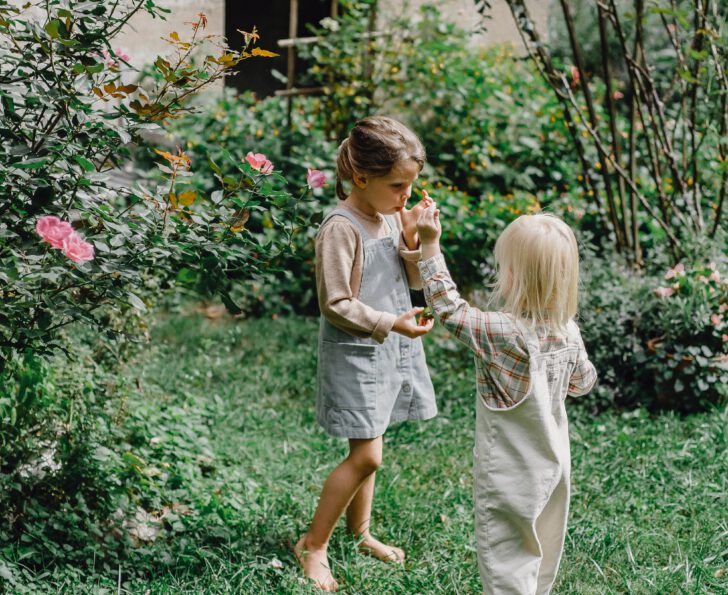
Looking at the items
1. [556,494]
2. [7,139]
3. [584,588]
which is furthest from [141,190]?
[584,588]

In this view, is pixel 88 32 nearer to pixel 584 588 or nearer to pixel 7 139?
pixel 7 139

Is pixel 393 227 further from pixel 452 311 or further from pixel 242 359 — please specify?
pixel 242 359

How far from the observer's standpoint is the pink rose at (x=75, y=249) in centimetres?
201

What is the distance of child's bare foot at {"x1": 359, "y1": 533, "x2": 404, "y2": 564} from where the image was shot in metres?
2.98

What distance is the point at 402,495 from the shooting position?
Answer: 3.46 m

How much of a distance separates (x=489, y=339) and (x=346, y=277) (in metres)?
0.51

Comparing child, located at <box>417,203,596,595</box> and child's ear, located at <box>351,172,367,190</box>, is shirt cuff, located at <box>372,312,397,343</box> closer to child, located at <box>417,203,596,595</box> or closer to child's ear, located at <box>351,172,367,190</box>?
child, located at <box>417,203,596,595</box>

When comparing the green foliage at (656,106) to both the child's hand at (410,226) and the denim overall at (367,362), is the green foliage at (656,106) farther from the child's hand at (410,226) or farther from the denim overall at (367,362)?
the denim overall at (367,362)

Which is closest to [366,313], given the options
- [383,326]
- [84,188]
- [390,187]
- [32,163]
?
[383,326]

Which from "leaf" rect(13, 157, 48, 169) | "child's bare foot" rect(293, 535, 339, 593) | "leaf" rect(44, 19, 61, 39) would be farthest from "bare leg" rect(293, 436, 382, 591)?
"leaf" rect(44, 19, 61, 39)

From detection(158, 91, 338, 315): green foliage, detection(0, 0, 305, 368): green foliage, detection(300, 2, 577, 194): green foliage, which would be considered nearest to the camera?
detection(0, 0, 305, 368): green foliage

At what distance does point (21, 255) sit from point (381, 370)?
44.8 inches

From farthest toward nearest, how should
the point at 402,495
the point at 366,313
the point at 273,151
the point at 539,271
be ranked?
the point at 273,151
the point at 402,495
the point at 366,313
the point at 539,271

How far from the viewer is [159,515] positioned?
3180 millimetres
